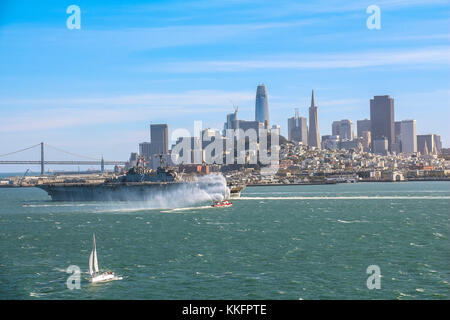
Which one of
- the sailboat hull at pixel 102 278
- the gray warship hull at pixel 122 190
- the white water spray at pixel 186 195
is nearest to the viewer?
the sailboat hull at pixel 102 278

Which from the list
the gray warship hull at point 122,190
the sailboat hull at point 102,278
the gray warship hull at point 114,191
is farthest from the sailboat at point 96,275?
the gray warship hull at point 114,191

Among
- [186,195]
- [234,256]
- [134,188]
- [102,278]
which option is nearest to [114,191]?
[134,188]

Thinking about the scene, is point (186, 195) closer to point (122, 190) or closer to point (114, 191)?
point (122, 190)

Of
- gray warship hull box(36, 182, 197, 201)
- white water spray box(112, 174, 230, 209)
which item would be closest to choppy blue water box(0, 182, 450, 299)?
white water spray box(112, 174, 230, 209)

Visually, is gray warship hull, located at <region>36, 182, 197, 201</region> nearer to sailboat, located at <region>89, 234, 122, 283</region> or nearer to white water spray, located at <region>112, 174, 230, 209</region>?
white water spray, located at <region>112, 174, 230, 209</region>

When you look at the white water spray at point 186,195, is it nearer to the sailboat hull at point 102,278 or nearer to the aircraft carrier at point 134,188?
the aircraft carrier at point 134,188

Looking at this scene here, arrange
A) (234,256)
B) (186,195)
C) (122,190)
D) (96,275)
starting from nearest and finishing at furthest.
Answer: (96,275) → (234,256) → (186,195) → (122,190)
